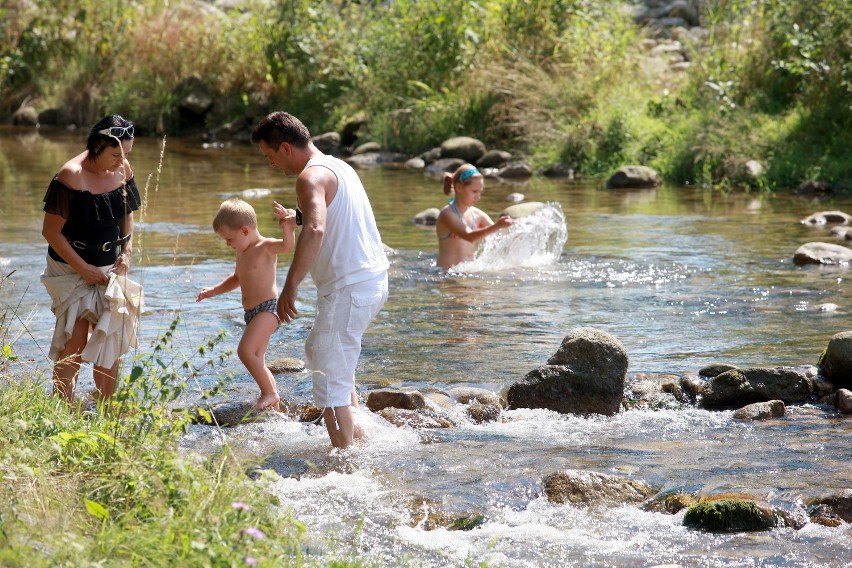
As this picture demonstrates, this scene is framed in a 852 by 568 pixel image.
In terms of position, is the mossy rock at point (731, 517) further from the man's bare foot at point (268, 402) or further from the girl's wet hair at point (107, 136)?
the girl's wet hair at point (107, 136)

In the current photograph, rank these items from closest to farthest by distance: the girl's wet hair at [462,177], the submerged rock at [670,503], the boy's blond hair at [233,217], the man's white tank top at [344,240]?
the submerged rock at [670,503]
the man's white tank top at [344,240]
the boy's blond hair at [233,217]
the girl's wet hair at [462,177]

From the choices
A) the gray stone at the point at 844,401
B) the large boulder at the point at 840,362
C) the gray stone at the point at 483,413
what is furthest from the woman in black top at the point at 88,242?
the large boulder at the point at 840,362

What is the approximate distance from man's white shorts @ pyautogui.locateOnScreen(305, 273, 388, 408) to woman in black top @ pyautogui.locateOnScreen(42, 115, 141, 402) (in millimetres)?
1058

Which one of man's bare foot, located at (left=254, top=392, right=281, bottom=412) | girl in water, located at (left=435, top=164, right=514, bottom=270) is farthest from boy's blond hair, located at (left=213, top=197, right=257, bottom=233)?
girl in water, located at (left=435, top=164, right=514, bottom=270)

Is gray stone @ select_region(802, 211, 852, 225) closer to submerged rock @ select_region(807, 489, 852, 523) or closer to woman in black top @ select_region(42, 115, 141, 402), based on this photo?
submerged rock @ select_region(807, 489, 852, 523)

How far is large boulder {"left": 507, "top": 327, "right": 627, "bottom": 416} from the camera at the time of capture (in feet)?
23.3

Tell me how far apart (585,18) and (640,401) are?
53.3 ft

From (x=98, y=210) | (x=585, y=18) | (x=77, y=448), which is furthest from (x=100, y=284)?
(x=585, y=18)

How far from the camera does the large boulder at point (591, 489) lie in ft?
18.1

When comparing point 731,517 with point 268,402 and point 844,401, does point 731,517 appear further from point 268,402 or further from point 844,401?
point 268,402

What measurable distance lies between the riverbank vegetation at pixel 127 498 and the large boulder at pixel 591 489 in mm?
1482

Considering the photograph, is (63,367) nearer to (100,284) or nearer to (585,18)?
(100,284)

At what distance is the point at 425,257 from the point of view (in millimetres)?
12492

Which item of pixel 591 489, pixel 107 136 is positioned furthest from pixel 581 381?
pixel 107 136
